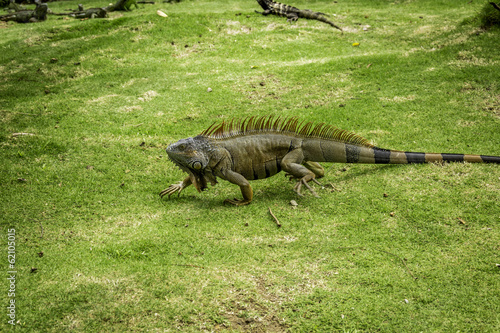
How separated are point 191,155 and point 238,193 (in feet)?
2.95

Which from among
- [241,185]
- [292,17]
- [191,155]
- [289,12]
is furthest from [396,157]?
[289,12]

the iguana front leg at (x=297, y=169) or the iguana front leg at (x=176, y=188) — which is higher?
the iguana front leg at (x=297, y=169)

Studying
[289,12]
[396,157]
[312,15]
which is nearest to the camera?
[396,157]

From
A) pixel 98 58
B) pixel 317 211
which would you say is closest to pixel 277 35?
pixel 98 58

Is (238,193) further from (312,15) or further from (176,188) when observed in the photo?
(312,15)

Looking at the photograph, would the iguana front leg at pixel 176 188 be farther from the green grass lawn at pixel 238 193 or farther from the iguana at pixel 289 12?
the iguana at pixel 289 12

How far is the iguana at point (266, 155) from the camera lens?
4707 millimetres

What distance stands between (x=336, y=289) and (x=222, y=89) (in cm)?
508

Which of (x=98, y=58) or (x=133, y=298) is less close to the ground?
(x=98, y=58)

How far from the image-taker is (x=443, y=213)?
4.31m

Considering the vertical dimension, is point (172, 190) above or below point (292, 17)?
below

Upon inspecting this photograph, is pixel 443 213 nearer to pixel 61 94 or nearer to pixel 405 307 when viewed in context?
pixel 405 307

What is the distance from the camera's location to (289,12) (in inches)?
450

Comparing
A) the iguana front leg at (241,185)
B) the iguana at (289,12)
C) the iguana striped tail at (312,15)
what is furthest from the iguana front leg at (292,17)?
the iguana front leg at (241,185)
